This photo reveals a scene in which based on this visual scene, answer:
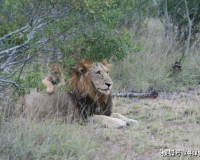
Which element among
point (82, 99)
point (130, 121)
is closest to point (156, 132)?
point (130, 121)

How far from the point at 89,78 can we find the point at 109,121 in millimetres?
706

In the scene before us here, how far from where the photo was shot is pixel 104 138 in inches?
213

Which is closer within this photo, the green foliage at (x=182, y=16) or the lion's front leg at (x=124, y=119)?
the lion's front leg at (x=124, y=119)

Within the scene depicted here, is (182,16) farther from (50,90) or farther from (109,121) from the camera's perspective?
(50,90)

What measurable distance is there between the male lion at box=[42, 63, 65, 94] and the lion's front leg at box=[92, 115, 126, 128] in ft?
2.42

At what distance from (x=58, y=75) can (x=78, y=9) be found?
55.9 inches

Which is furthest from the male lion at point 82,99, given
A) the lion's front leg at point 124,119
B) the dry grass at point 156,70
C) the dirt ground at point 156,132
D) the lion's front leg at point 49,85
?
the dry grass at point 156,70

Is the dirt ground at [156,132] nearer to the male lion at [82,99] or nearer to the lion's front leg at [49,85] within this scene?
the male lion at [82,99]

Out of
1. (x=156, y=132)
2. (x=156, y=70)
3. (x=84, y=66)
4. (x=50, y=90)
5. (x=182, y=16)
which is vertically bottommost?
(x=156, y=132)

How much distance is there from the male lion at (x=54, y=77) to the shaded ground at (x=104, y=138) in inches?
21.3

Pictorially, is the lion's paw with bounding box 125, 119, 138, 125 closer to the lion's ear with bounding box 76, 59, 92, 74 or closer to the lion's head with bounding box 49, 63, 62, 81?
the lion's ear with bounding box 76, 59, 92, 74

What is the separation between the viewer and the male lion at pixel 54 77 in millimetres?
5398

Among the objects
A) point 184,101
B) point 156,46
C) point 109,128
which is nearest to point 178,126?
point 109,128

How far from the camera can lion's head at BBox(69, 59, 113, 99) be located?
6078 millimetres
